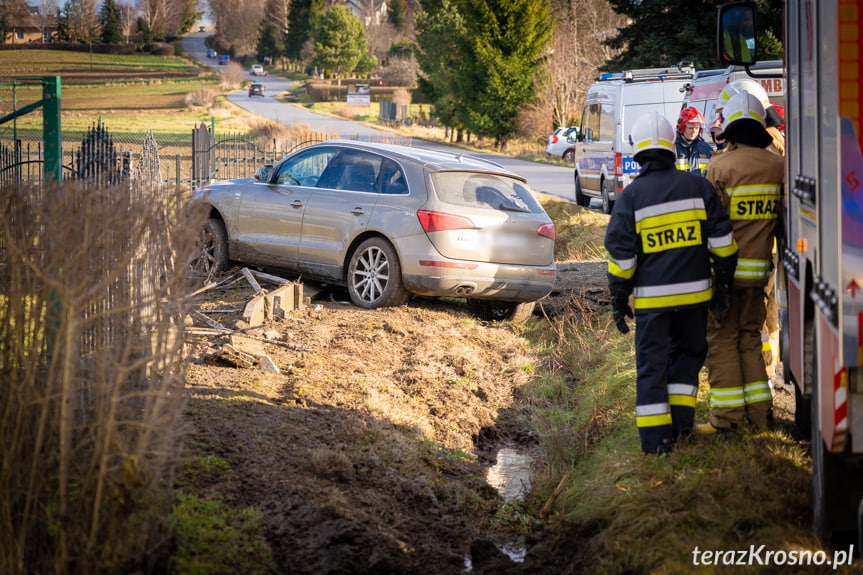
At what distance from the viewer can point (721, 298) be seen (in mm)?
5656

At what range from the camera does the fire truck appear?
3396 millimetres

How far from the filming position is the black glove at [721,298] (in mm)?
5617

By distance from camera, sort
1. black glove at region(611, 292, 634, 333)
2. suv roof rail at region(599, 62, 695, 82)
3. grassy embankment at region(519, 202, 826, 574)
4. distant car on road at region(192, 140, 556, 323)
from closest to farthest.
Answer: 1. grassy embankment at region(519, 202, 826, 574)
2. black glove at region(611, 292, 634, 333)
3. distant car on road at region(192, 140, 556, 323)
4. suv roof rail at region(599, 62, 695, 82)

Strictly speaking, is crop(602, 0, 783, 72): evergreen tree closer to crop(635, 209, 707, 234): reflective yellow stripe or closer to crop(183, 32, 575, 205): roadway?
crop(183, 32, 575, 205): roadway

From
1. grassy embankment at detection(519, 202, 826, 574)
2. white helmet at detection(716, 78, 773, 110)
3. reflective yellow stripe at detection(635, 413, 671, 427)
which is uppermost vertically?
white helmet at detection(716, 78, 773, 110)

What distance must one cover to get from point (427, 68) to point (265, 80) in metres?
54.9

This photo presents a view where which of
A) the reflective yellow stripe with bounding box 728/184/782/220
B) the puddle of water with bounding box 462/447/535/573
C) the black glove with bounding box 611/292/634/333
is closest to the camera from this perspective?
the black glove with bounding box 611/292/634/333

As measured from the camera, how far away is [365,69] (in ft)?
322

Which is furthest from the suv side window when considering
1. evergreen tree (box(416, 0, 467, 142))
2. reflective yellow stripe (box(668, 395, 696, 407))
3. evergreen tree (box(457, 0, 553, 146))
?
evergreen tree (box(416, 0, 467, 142))

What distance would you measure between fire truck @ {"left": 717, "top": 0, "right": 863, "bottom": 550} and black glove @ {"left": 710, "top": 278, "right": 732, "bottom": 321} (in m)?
0.73

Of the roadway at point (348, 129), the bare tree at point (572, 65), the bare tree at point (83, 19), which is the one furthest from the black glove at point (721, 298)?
the bare tree at point (83, 19)

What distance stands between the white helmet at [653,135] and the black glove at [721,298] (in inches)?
32.0

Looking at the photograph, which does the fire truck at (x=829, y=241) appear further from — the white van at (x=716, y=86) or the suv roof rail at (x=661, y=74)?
the suv roof rail at (x=661, y=74)

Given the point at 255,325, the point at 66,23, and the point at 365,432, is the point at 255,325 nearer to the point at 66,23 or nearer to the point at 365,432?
the point at 365,432
